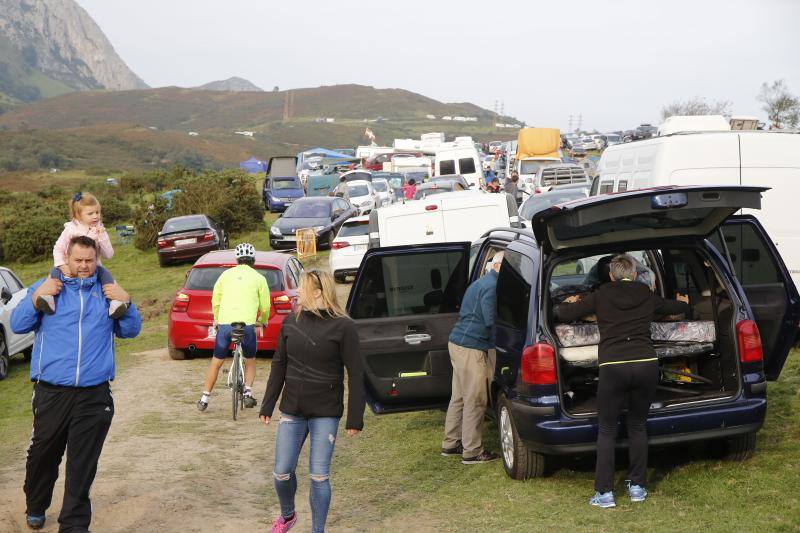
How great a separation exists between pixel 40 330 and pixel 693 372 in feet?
15.5

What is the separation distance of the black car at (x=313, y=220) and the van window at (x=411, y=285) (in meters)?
19.2

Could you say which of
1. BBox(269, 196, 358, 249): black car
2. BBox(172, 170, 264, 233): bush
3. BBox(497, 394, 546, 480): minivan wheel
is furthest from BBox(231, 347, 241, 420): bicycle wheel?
BBox(172, 170, 264, 233): bush

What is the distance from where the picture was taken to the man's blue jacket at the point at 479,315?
8188 millimetres

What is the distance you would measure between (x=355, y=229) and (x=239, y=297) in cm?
1196

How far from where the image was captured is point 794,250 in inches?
460

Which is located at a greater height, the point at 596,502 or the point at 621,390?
the point at 621,390

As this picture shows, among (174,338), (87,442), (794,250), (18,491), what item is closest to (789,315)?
(794,250)

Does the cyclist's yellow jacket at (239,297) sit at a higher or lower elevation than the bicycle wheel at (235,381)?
higher

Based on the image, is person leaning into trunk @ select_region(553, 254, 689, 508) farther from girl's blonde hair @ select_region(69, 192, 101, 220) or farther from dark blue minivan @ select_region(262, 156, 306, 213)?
dark blue minivan @ select_region(262, 156, 306, 213)

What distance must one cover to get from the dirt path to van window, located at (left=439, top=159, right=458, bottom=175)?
101 feet

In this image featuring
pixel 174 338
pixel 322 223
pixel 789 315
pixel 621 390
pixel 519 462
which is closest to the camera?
pixel 621 390

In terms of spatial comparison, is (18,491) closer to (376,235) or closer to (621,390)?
(621,390)

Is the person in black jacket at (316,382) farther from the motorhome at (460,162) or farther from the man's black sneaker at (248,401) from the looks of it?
the motorhome at (460,162)

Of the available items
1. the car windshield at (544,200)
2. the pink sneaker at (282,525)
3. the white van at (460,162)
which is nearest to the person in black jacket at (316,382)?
the pink sneaker at (282,525)
